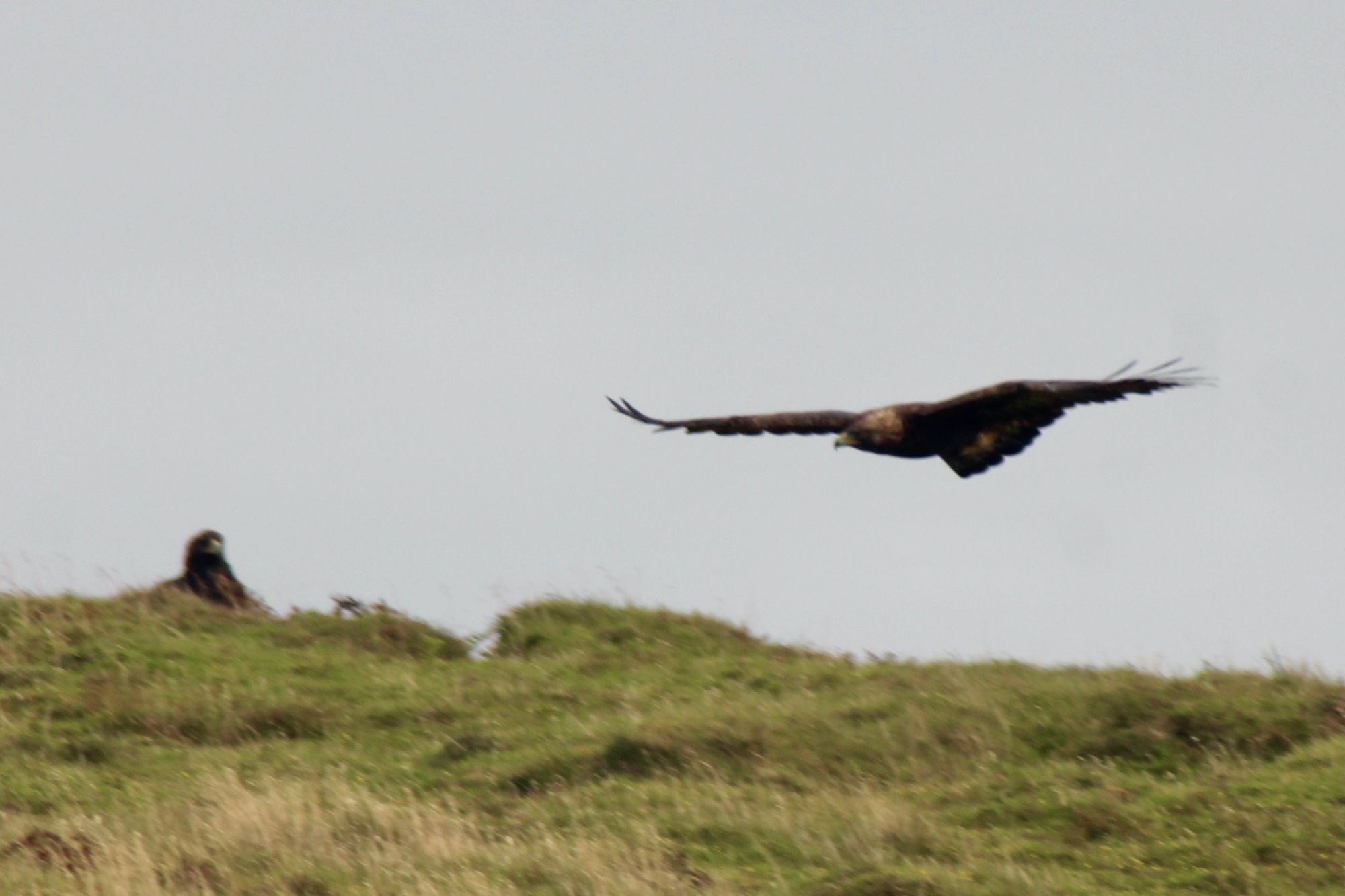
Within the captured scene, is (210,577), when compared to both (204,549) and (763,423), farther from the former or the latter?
(763,423)

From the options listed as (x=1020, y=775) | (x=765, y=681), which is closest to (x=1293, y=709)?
(x=1020, y=775)

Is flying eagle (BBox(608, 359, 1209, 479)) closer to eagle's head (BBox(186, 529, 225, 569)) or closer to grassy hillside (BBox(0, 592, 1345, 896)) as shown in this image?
grassy hillside (BBox(0, 592, 1345, 896))

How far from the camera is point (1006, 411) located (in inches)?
481

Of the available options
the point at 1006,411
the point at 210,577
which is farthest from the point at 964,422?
the point at 210,577

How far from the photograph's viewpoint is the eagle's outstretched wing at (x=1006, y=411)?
1133 centimetres

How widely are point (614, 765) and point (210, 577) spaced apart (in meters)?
6.87

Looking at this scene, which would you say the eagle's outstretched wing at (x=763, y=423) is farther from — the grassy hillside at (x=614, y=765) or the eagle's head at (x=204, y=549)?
the eagle's head at (x=204, y=549)

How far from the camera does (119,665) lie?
47.0 feet

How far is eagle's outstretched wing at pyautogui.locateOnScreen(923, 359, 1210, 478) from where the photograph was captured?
1133 cm

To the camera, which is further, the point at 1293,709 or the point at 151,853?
the point at 1293,709

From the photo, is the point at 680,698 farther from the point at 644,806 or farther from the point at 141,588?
the point at 141,588

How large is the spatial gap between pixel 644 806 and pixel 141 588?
7.32 metres

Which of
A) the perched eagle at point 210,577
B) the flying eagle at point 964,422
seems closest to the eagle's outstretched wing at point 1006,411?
the flying eagle at point 964,422

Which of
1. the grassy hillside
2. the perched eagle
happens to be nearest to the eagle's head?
the perched eagle
